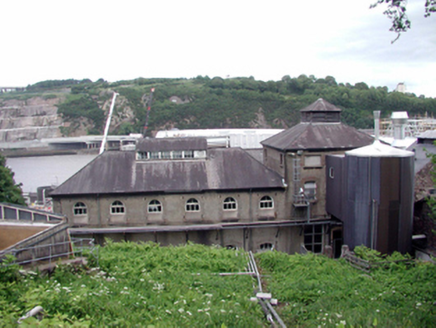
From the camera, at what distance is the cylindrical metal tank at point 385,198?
1991 cm

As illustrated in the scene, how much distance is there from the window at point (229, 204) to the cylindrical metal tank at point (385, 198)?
7553 mm

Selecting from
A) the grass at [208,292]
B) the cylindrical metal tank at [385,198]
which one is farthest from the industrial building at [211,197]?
the grass at [208,292]

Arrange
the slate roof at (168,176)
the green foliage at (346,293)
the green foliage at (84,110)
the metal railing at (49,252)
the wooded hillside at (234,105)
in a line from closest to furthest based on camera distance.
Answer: the green foliage at (346,293), the metal railing at (49,252), the slate roof at (168,176), the wooded hillside at (234,105), the green foliage at (84,110)

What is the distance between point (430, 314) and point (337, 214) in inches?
498

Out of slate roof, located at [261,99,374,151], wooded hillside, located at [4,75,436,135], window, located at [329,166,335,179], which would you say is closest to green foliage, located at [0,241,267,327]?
window, located at [329,166,335,179]

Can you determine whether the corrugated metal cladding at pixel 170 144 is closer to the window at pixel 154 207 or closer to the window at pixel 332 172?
the window at pixel 154 207

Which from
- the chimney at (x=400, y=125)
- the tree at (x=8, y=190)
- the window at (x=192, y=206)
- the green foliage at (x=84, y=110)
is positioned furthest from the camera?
the green foliage at (x=84, y=110)

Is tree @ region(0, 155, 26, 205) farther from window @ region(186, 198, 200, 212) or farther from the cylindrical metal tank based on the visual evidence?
the cylindrical metal tank

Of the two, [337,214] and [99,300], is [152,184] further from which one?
[99,300]

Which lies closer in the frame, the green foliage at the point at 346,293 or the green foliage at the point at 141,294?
the green foliage at the point at 141,294

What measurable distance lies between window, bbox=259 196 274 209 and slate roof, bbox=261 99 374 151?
3279mm

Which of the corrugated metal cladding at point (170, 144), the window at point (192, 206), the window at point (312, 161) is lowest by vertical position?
the window at point (192, 206)

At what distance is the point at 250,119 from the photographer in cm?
10831

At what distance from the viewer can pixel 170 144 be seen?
25.9 meters
